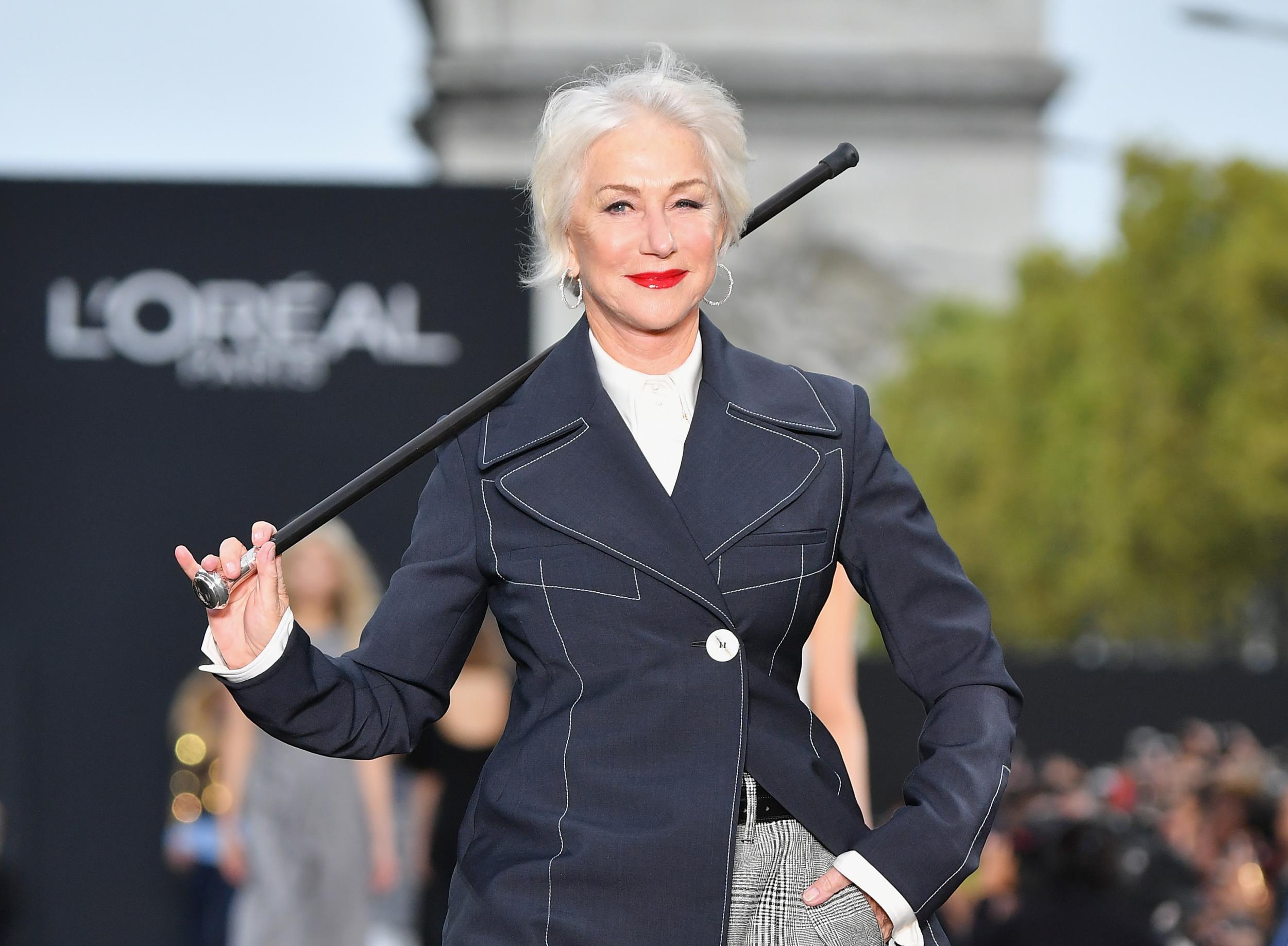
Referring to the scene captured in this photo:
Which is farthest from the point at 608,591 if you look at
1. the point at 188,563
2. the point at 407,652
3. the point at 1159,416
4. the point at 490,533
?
the point at 1159,416

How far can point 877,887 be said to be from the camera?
8.20ft

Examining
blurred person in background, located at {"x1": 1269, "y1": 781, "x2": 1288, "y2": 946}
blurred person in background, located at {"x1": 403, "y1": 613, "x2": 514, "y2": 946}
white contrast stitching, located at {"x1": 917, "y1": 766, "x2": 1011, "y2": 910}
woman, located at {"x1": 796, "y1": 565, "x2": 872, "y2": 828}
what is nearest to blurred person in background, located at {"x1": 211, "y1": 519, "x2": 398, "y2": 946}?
blurred person in background, located at {"x1": 403, "y1": 613, "x2": 514, "y2": 946}

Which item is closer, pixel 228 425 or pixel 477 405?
pixel 477 405

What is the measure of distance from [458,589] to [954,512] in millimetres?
37181

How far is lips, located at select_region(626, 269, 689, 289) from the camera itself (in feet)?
8.96

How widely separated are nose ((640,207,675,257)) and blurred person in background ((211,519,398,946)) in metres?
5.22

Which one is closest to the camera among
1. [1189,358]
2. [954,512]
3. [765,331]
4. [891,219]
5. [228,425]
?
[228,425]

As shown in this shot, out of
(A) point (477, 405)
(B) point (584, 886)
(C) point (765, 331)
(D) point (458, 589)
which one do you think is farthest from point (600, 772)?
(C) point (765, 331)

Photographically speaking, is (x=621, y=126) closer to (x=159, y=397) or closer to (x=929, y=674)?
(x=929, y=674)

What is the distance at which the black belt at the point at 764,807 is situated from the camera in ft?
8.50

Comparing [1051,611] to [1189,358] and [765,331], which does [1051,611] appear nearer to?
[765,331]

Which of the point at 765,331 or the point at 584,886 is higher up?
the point at 765,331

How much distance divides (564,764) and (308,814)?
5.53 metres

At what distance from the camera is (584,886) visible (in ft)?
8.22
